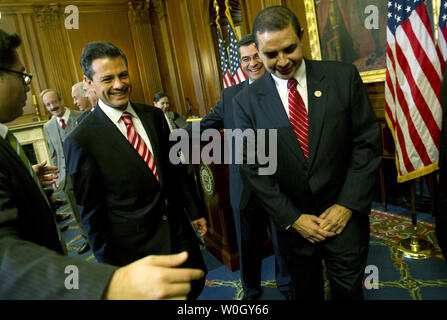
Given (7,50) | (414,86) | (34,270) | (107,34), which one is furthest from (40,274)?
(107,34)

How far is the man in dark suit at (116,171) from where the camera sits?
157cm

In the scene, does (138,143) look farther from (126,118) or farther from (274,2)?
(274,2)

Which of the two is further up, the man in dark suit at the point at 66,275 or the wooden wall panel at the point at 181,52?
the wooden wall panel at the point at 181,52

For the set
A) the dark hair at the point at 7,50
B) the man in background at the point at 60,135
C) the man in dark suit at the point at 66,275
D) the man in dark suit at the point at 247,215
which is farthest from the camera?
the man in background at the point at 60,135

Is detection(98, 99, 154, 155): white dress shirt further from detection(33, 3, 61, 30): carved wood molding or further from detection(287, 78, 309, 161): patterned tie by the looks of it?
detection(33, 3, 61, 30): carved wood molding

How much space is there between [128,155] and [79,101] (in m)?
3.09

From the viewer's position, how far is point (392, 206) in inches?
152

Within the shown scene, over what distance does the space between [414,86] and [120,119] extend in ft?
7.77

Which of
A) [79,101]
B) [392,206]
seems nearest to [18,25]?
[79,101]

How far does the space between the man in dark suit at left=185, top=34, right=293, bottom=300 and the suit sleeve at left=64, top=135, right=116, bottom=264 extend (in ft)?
3.15

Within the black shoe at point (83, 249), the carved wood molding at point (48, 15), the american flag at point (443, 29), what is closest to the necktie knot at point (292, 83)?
the american flag at point (443, 29)

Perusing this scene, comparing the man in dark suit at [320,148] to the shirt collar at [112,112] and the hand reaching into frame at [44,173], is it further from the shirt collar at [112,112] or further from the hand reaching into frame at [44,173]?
the hand reaching into frame at [44,173]

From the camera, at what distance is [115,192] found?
5.31ft

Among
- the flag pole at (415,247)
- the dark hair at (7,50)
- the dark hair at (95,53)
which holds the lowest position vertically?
the flag pole at (415,247)
